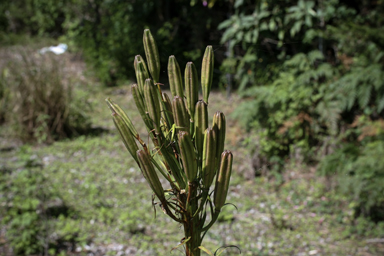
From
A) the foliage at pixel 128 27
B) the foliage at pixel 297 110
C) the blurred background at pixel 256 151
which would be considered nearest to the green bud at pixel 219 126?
the blurred background at pixel 256 151

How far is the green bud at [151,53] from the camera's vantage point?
2.27ft

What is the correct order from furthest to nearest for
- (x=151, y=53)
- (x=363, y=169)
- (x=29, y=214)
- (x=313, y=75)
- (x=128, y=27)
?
(x=128, y=27), (x=313, y=75), (x=363, y=169), (x=29, y=214), (x=151, y=53)

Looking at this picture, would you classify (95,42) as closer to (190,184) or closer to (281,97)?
(281,97)

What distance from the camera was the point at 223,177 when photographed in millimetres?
647

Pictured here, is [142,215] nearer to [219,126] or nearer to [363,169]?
[363,169]

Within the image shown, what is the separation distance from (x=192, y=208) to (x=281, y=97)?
11.8ft

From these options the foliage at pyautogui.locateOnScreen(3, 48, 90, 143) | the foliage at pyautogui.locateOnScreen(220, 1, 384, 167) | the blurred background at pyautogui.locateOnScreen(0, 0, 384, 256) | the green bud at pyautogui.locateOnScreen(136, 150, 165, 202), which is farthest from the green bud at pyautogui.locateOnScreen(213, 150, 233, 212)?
the foliage at pyautogui.locateOnScreen(3, 48, 90, 143)

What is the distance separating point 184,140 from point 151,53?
21cm

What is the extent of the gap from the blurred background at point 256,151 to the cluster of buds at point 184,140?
1203 millimetres

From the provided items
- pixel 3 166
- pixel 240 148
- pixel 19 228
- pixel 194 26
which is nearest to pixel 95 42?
pixel 194 26

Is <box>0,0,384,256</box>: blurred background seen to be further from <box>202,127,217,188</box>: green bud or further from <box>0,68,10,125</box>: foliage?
<box>202,127,217,188</box>: green bud

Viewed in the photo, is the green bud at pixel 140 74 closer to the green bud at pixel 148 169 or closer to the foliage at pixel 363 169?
the green bud at pixel 148 169

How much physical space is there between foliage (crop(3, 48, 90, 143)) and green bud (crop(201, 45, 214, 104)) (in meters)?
5.04

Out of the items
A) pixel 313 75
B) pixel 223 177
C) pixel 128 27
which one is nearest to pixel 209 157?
pixel 223 177
